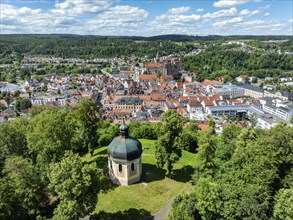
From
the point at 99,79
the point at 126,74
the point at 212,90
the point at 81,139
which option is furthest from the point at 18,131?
the point at 126,74

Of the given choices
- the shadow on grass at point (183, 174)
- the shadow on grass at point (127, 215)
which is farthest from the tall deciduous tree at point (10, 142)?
the shadow on grass at point (183, 174)

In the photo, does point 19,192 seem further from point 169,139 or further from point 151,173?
point 151,173

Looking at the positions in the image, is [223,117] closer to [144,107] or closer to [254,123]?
[254,123]

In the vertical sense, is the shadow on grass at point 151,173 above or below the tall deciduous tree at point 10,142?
below

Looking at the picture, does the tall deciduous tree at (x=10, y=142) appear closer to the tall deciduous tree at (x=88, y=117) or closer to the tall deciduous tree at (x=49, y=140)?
the tall deciduous tree at (x=49, y=140)

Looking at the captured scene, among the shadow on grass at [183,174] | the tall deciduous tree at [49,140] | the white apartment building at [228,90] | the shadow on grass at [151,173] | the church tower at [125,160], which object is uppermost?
the tall deciduous tree at [49,140]

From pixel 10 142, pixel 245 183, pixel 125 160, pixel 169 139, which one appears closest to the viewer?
pixel 245 183

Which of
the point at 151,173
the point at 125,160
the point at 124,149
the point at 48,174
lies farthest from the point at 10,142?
the point at 151,173

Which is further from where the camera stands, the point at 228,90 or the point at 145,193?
the point at 228,90
